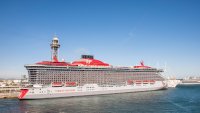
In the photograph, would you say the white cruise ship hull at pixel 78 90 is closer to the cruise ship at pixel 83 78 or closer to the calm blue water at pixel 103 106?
the cruise ship at pixel 83 78

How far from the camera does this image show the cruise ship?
3009 inches

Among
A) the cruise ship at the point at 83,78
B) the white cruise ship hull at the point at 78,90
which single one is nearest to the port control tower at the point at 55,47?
the cruise ship at the point at 83,78

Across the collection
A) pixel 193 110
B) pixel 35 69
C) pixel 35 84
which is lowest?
pixel 193 110

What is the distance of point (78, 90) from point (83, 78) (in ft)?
19.8

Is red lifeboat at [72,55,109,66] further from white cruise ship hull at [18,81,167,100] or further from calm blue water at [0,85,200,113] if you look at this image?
calm blue water at [0,85,200,113]

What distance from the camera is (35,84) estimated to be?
7550 cm

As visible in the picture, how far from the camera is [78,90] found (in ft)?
267

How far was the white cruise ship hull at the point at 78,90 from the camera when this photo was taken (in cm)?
7297

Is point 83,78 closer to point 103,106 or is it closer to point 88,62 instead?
point 88,62

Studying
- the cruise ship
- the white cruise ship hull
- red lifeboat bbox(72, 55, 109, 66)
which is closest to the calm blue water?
the white cruise ship hull

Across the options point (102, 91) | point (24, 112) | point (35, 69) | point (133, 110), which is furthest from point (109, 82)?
point (24, 112)

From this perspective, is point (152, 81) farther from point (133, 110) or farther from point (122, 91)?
point (133, 110)

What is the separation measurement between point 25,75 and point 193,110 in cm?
5907

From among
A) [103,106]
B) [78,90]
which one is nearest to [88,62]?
[78,90]
